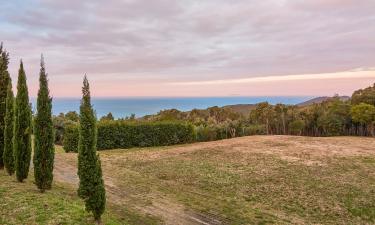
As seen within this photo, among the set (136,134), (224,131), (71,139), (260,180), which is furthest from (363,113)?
(71,139)

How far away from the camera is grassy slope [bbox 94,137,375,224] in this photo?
16.9 metres

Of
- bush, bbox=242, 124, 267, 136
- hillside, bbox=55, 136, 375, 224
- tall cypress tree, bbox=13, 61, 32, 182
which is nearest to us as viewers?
hillside, bbox=55, 136, 375, 224

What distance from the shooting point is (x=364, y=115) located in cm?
4297

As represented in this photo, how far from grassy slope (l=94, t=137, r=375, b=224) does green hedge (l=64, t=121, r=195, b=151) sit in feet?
13.2

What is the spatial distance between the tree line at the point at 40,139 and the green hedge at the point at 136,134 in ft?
45.0

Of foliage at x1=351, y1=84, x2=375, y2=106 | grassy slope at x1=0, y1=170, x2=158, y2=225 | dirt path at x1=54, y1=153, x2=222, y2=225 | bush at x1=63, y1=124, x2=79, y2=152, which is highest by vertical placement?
foliage at x1=351, y1=84, x2=375, y2=106

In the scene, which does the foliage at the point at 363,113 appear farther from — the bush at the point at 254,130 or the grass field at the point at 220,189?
the grass field at the point at 220,189

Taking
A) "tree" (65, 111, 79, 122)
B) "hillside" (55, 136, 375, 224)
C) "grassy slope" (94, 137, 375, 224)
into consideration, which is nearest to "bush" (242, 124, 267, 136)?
"grassy slope" (94, 137, 375, 224)

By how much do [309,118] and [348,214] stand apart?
32654mm

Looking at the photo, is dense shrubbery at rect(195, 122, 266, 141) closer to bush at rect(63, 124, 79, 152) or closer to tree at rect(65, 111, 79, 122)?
bush at rect(63, 124, 79, 152)

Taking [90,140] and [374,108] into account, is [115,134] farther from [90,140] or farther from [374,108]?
[374,108]

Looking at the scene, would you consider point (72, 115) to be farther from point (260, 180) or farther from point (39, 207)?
point (39, 207)

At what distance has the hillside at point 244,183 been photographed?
16.4 metres

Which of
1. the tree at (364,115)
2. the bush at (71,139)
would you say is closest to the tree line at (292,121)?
the tree at (364,115)
